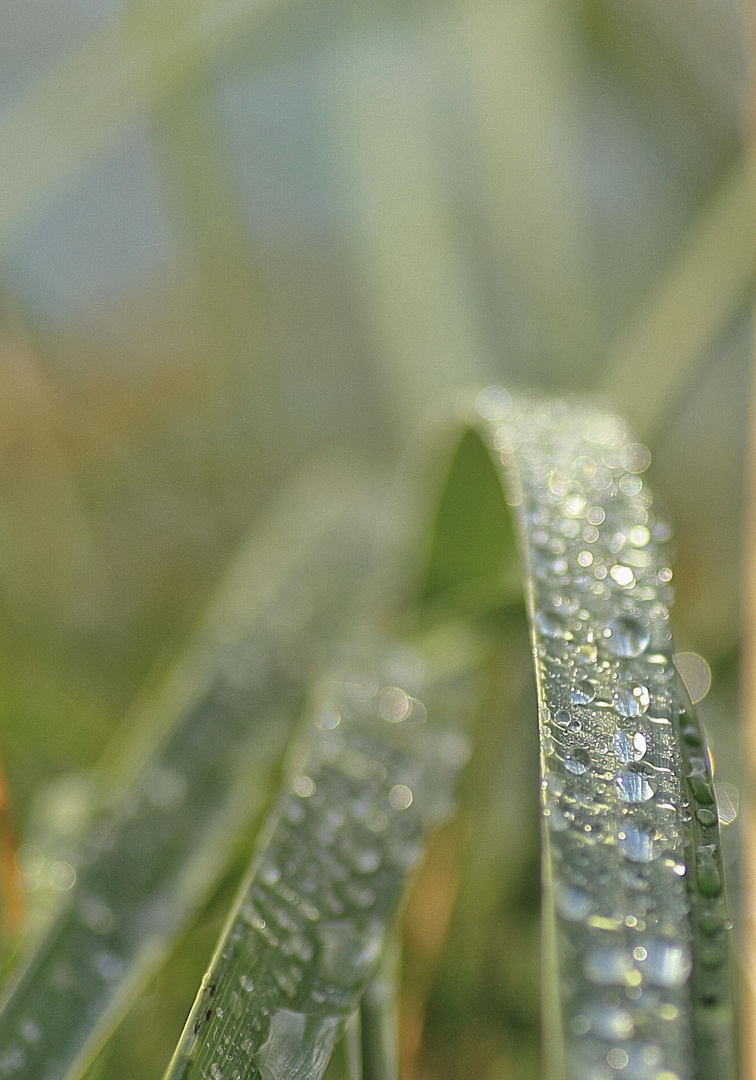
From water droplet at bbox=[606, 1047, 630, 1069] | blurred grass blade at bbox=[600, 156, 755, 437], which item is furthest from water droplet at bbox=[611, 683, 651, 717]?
blurred grass blade at bbox=[600, 156, 755, 437]

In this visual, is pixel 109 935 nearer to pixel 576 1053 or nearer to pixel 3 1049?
pixel 3 1049

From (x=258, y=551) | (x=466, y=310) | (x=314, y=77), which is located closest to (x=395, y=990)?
(x=258, y=551)

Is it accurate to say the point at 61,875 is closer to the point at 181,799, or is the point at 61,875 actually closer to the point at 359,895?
the point at 181,799

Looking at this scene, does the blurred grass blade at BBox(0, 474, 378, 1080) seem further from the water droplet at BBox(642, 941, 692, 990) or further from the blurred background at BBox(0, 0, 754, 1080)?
the water droplet at BBox(642, 941, 692, 990)

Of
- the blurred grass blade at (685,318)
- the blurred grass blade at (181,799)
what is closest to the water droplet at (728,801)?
the blurred grass blade at (181,799)

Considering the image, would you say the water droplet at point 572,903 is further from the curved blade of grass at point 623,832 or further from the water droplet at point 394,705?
the water droplet at point 394,705
